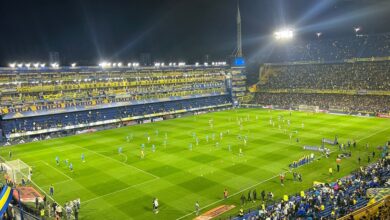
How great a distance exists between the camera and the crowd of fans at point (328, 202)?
21653 mm

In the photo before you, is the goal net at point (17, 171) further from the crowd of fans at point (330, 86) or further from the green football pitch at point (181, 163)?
the crowd of fans at point (330, 86)

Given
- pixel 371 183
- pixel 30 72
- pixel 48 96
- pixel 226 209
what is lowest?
pixel 226 209

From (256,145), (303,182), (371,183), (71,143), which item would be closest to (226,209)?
(303,182)

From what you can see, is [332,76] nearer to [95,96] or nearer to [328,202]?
[95,96]

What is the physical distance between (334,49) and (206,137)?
2822 inches

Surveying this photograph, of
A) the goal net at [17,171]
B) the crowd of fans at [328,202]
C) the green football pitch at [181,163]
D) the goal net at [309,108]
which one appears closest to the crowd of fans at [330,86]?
the goal net at [309,108]

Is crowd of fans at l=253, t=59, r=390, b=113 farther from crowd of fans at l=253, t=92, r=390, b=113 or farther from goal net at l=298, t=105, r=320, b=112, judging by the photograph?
goal net at l=298, t=105, r=320, b=112

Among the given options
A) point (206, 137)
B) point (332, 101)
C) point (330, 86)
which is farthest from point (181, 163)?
point (330, 86)

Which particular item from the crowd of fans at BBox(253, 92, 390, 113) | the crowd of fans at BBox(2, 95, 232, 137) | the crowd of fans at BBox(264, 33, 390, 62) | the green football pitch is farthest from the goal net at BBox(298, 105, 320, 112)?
the crowd of fans at BBox(264, 33, 390, 62)

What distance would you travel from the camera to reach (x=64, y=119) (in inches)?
2680

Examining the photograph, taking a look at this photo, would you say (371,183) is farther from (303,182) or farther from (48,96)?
(48,96)

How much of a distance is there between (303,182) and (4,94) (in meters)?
57.6

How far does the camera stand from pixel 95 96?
74.6 m

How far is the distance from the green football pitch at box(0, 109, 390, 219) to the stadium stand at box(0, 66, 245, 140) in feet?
32.4
